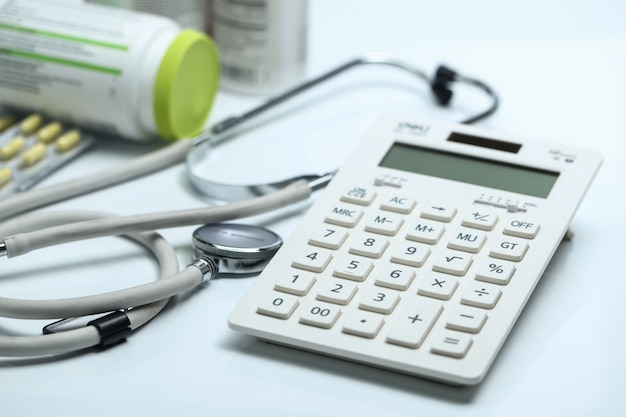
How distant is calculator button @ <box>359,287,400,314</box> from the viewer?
523 mm

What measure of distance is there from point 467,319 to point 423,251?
2.3 inches

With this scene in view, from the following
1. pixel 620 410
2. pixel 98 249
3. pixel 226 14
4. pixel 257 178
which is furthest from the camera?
pixel 226 14

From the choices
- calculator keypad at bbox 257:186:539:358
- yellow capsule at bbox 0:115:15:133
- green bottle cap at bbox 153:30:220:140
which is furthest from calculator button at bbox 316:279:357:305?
yellow capsule at bbox 0:115:15:133

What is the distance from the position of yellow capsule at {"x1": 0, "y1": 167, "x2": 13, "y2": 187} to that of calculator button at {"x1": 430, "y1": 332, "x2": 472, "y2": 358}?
34 centimetres

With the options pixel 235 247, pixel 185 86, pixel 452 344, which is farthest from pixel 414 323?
pixel 185 86

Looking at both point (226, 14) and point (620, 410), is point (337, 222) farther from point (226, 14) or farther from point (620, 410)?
point (226, 14)

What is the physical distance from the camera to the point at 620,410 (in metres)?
0.51

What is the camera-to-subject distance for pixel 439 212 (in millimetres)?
588

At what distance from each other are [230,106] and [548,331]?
388mm

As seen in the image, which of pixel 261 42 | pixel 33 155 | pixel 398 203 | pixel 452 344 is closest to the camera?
pixel 452 344

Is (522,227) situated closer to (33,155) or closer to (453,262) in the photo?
(453,262)

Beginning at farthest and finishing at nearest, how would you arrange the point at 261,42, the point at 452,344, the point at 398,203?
the point at 261,42 → the point at 398,203 → the point at 452,344

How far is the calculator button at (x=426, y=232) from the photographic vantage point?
1.87 feet

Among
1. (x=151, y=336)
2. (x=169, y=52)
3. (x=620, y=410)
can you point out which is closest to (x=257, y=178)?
(x=169, y=52)
